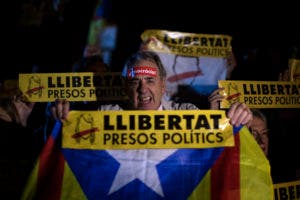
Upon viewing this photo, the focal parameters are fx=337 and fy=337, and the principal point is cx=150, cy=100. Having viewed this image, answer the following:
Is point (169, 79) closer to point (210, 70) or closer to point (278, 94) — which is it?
point (210, 70)

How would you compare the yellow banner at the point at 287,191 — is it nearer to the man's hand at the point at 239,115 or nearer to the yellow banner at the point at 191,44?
the man's hand at the point at 239,115

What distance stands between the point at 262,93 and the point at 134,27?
579 cm

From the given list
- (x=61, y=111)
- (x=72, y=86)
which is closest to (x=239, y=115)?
(x=61, y=111)

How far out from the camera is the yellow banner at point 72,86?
10.2 feet

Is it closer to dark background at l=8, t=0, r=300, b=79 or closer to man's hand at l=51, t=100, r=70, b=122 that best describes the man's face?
man's hand at l=51, t=100, r=70, b=122

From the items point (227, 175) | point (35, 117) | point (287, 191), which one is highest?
point (35, 117)

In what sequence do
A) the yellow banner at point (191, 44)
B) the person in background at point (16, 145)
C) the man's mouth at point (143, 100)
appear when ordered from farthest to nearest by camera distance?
the yellow banner at point (191, 44), the person in background at point (16, 145), the man's mouth at point (143, 100)

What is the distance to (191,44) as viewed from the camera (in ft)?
14.8

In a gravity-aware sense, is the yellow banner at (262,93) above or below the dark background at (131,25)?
below

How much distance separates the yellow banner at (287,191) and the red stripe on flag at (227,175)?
0.75 m

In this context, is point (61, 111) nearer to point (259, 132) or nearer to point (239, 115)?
point (239, 115)

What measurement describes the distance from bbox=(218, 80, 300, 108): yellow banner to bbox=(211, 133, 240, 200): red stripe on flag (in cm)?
72

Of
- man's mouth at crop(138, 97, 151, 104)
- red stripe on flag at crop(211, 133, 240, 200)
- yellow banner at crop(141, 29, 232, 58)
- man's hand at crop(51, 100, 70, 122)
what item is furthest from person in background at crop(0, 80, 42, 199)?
yellow banner at crop(141, 29, 232, 58)

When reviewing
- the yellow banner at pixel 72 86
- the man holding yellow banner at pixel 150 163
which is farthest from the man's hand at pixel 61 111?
the yellow banner at pixel 72 86
